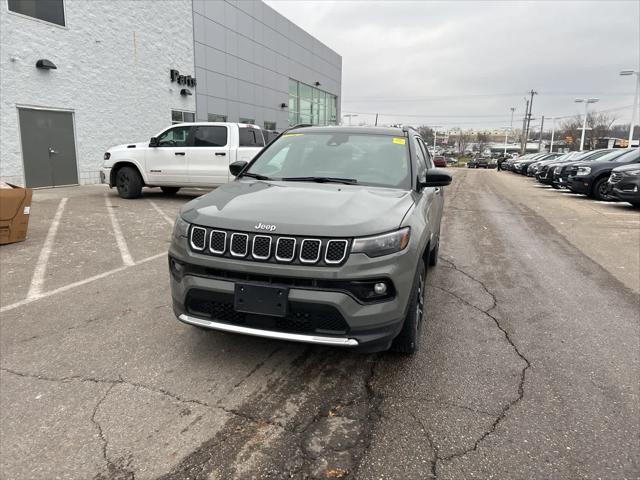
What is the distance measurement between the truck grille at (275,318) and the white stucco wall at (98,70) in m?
12.7

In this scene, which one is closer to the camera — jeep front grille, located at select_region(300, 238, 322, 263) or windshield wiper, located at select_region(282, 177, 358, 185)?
jeep front grille, located at select_region(300, 238, 322, 263)

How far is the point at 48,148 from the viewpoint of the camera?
14.0 m

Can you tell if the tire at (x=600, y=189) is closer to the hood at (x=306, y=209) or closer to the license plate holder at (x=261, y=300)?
the hood at (x=306, y=209)

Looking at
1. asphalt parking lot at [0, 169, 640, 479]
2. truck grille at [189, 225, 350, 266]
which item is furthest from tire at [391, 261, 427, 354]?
truck grille at [189, 225, 350, 266]

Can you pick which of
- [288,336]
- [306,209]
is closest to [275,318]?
[288,336]

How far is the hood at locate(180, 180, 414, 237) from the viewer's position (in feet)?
9.19

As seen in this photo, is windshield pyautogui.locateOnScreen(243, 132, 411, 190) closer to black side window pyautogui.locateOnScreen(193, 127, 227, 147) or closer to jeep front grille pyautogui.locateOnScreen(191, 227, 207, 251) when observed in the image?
jeep front grille pyautogui.locateOnScreen(191, 227, 207, 251)

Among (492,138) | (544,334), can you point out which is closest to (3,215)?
(544,334)

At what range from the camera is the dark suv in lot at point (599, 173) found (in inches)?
585

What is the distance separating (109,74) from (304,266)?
53.0 feet

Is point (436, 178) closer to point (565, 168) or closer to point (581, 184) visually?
point (581, 184)

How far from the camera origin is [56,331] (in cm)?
386

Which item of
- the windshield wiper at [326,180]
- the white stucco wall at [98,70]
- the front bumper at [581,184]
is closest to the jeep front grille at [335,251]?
the windshield wiper at [326,180]

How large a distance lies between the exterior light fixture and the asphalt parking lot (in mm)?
10471
